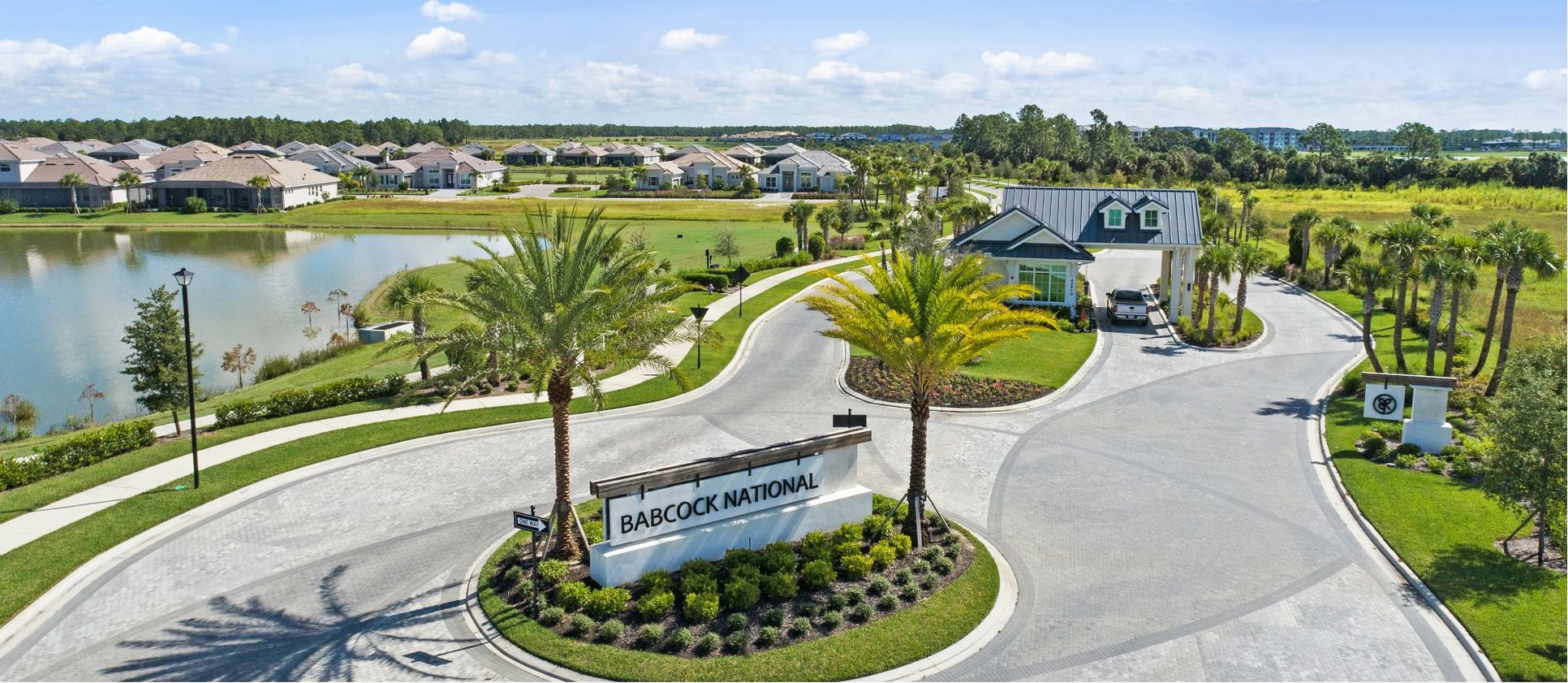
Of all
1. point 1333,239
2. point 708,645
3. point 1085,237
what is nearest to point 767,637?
point 708,645

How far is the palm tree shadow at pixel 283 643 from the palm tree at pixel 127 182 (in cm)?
10816

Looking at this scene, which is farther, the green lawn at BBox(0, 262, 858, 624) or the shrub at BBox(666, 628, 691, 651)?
the green lawn at BBox(0, 262, 858, 624)

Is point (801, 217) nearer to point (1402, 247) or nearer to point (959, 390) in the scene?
point (959, 390)

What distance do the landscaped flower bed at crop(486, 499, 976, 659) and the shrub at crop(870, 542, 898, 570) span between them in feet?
0.07

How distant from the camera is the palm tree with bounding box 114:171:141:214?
106 meters

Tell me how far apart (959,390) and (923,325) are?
1234 centimetres

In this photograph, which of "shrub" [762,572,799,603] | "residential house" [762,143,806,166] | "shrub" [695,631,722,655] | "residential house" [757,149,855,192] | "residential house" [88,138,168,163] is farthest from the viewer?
"residential house" [762,143,806,166]

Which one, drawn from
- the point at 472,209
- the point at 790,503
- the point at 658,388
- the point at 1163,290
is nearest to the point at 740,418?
the point at 658,388

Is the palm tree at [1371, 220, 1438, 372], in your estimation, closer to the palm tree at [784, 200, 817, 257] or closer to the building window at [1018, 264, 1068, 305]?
the building window at [1018, 264, 1068, 305]

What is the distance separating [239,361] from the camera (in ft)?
122

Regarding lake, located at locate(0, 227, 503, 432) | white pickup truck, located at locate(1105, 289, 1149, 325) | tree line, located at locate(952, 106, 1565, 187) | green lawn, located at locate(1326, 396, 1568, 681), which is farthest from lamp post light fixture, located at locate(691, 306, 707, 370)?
tree line, located at locate(952, 106, 1565, 187)

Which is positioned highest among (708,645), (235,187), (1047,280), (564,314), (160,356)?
(235,187)

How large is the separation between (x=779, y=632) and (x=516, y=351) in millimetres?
6860

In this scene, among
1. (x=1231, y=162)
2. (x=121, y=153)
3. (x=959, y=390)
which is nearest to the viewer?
(x=959, y=390)
